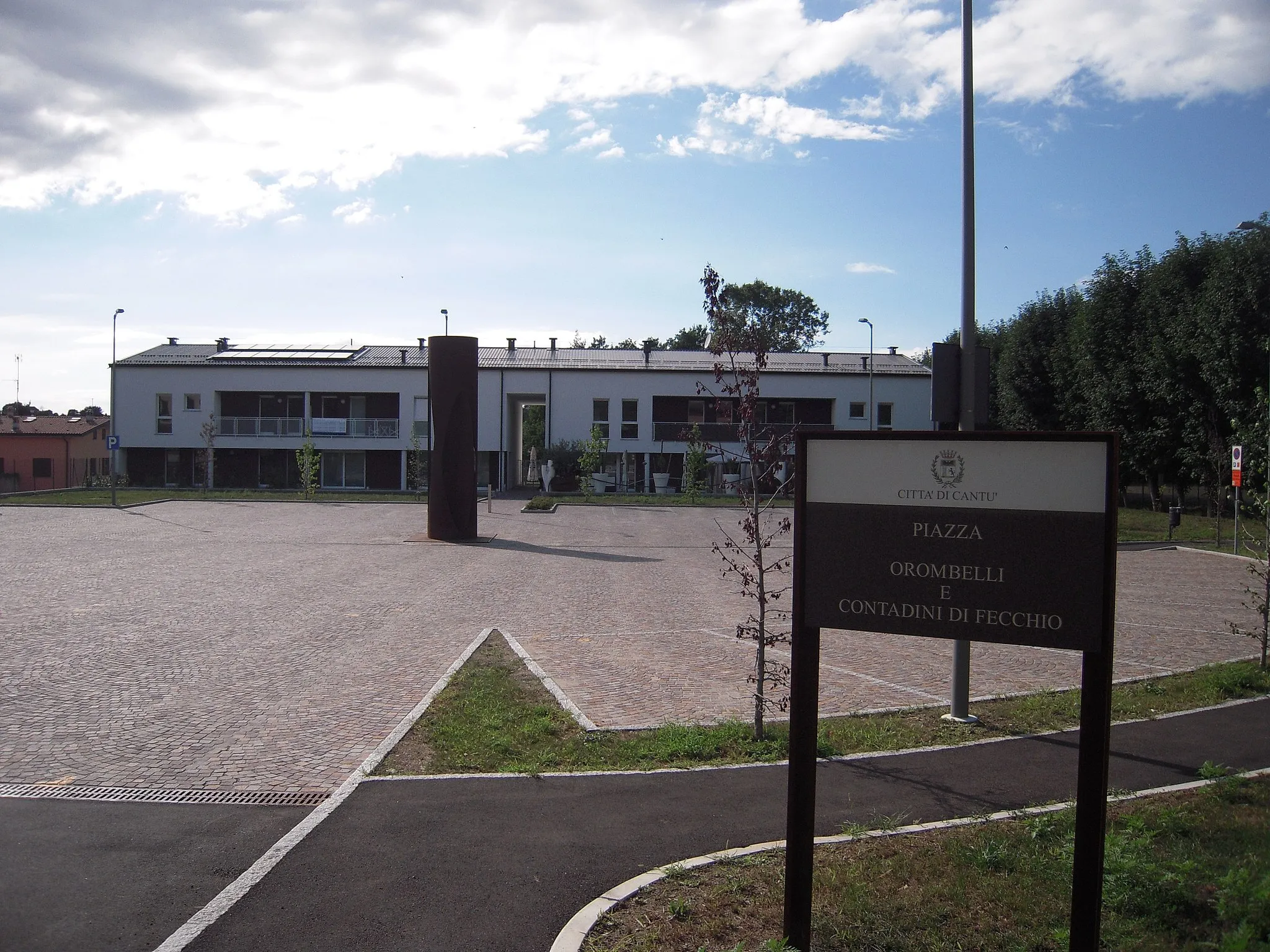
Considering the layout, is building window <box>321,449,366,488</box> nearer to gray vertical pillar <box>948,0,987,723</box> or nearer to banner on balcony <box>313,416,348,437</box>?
banner on balcony <box>313,416,348,437</box>

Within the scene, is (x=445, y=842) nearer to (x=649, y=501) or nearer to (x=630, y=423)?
(x=649, y=501)

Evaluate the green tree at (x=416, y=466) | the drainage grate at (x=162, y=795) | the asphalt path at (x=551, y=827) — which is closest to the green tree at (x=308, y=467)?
the green tree at (x=416, y=466)

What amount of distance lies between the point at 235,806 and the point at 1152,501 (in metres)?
44.9

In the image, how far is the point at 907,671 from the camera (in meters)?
10.8

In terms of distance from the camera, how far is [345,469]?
5422 centimetres

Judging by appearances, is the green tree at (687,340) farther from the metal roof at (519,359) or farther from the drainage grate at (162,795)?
the drainage grate at (162,795)

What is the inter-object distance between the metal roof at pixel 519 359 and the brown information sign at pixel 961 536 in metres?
47.8

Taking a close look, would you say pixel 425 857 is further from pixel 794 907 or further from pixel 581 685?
pixel 581 685

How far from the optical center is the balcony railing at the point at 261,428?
174 ft

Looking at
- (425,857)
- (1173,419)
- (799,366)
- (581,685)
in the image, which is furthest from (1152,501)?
(425,857)

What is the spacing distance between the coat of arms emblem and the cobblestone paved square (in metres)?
4.43

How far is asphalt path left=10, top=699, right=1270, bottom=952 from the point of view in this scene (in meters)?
4.47

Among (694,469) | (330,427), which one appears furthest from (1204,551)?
(330,427)

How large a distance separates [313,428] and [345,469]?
2793 millimetres
